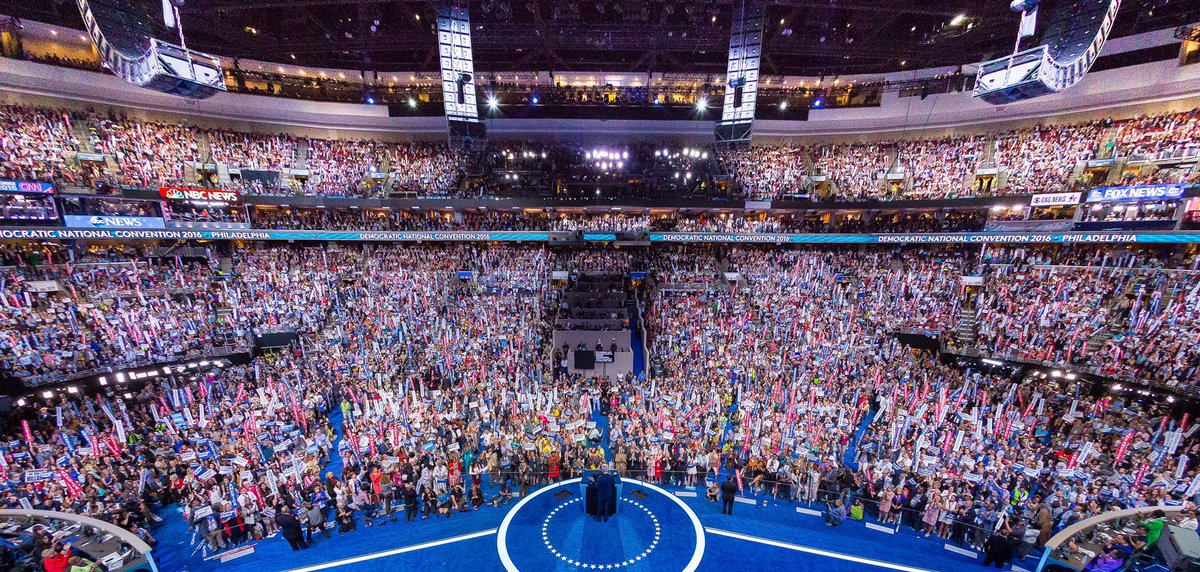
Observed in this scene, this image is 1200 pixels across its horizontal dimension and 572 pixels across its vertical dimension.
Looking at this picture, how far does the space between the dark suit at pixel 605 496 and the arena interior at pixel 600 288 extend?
0.70ft

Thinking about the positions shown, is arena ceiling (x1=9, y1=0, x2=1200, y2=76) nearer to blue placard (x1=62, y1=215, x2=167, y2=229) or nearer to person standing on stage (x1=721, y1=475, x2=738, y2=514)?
blue placard (x1=62, y1=215, x2=167, y2=229)

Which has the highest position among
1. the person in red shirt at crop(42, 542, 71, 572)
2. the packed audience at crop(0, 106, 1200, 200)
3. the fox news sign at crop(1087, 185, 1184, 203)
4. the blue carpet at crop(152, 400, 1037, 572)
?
the packed audience at crop(0, 106, 1200, 200)

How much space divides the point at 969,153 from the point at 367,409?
4136cm

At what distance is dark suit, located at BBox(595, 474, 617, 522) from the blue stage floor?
0.28 meters

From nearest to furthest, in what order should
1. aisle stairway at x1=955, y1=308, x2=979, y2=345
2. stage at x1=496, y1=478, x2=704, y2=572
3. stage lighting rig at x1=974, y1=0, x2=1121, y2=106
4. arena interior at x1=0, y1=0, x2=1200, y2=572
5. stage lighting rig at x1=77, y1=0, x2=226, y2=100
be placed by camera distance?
stage at x1=496, y1=478, x2=704, y2=572 → arena interior at x1=0, y1=0, x2=1200, y2=572 → stage lighting rig at x1=77, y1=0, x2=226, y2=100 → stage lighting rig at x1=974, y1=0, x2=1121, y2=106 → aisle stairway at x1=955, y1=308, x2=979, y2=345

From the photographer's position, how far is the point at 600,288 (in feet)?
94.4

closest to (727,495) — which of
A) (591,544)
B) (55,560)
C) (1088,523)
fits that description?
(591,544)

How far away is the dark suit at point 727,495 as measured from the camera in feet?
38.9

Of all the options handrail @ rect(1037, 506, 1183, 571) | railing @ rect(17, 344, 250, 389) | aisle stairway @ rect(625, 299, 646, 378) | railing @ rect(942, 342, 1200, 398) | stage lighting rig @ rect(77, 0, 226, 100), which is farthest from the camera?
aisle stairway @ rect(625, 299, 646, 378)

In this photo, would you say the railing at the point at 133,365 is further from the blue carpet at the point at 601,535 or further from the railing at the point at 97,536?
the blue carpet at the point at 601,535

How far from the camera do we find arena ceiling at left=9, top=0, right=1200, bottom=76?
2205 cm

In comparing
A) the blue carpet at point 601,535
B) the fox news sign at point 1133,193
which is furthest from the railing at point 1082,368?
the blue carpet at point 601,535

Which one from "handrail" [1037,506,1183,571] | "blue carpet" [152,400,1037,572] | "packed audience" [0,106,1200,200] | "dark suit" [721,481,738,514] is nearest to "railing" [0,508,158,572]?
"blue carpet" [152,400,1037,572]

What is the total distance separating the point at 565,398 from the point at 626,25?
63.1 ft
